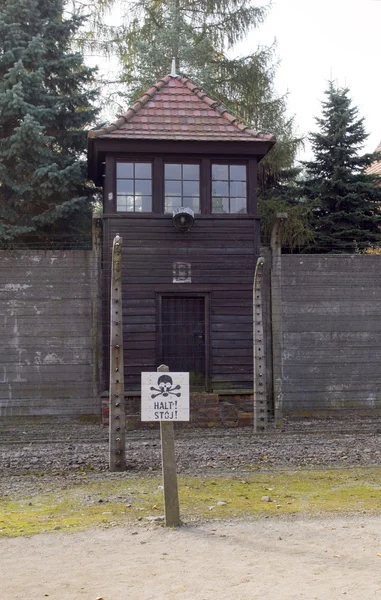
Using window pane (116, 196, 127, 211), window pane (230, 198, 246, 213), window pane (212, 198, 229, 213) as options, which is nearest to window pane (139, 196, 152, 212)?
window pane (116, 196, 127, 211)

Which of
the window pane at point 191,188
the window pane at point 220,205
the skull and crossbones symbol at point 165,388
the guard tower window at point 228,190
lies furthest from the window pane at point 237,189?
the skull and crossbones symbol at point 165,388

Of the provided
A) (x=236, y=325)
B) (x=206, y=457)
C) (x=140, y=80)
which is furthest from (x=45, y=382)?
(x=140, y=80)

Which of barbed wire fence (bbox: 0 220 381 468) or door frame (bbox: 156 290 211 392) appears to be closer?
barbed wire fence (bbox: 0 220 381 468)

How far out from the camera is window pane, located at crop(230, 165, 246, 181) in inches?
618

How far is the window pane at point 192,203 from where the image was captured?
15.5 m

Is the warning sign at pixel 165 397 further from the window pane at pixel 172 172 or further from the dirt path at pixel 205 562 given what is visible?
the window pane at pixel 172 172

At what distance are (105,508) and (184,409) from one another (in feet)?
4.25

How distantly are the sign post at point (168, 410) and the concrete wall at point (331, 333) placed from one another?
7.63 metres

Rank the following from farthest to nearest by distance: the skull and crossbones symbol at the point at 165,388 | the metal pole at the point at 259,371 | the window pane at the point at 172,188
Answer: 1. the window pane at the point at 172,188
2. the metal pole at the point at 259,371
3. the skull and crossbones symbol at the point at 165,388

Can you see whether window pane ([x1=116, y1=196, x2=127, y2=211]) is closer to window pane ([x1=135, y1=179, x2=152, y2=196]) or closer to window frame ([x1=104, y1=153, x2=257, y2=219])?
window frame ([x1=104, y1=153, x2=257, y2=219])

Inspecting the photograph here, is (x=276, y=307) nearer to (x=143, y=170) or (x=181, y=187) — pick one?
(x=181, y=187)

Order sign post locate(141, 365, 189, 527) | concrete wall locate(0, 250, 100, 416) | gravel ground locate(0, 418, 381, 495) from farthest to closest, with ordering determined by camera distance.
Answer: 1. concrete wall locate(0, 250, 100, 416)
2. gravel ground locate(0, 418, 381, 495)
3. sign post locate(141, 365, 189, 527)

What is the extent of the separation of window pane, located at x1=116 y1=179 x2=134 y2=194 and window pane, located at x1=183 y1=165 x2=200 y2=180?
3.51 ft

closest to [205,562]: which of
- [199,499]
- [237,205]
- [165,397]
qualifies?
[165,397]
